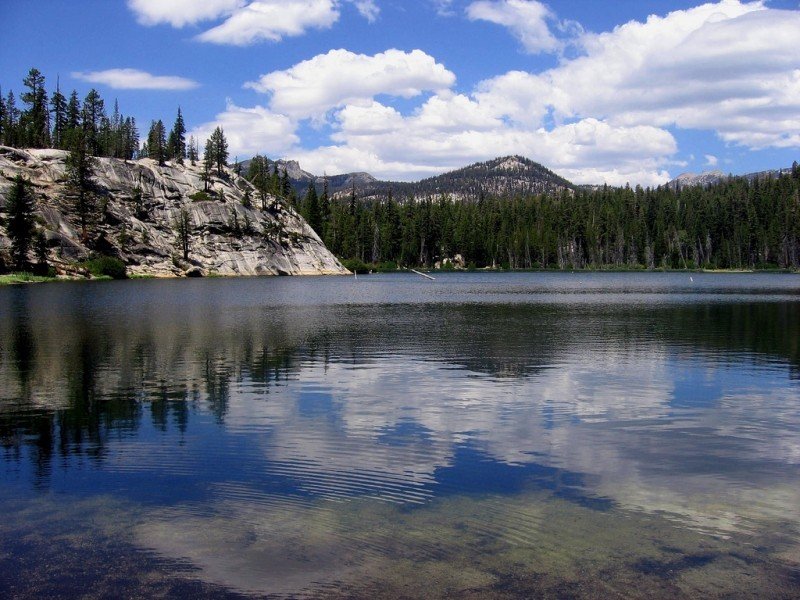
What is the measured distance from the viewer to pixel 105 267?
133 m

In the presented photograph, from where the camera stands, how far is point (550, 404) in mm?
23031

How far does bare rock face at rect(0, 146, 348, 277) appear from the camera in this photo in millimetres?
139750

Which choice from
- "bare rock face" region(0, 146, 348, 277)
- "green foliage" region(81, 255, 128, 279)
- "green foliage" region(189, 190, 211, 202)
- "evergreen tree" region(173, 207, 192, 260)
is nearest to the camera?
"green foliage" region(81, 255, 128, 279)

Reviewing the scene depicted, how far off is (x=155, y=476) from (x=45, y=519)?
2.88 m

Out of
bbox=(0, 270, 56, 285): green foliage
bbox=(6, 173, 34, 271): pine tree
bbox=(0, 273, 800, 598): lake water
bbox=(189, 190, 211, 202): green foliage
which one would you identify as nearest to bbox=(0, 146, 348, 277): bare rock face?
bbox=(189, 190, 211, 202): green foliage

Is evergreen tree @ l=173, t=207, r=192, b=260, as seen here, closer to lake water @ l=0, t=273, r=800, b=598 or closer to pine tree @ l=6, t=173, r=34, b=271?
pine tree @ l=6, t=173, r=34, b=271

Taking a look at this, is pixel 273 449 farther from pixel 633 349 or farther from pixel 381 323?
pixel 381 323

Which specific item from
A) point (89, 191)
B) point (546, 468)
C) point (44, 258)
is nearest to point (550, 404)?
point (546, 468)

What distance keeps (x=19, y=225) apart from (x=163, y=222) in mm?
52503

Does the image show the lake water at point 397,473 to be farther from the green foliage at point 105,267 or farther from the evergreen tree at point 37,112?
the evergreen tree at point 37,112

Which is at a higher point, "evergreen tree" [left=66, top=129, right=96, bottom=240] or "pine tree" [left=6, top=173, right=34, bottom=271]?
"evergreen tree" [left=66, top=129, right=96, bottom=240]

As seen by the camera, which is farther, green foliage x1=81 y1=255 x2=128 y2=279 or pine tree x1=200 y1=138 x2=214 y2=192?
pine tree x1=200 y1=138 x2=214 y2=192

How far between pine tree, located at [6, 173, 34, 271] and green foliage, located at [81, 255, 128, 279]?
13041mm

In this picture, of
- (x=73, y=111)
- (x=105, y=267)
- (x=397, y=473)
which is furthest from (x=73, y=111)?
(x=397, y=473)
